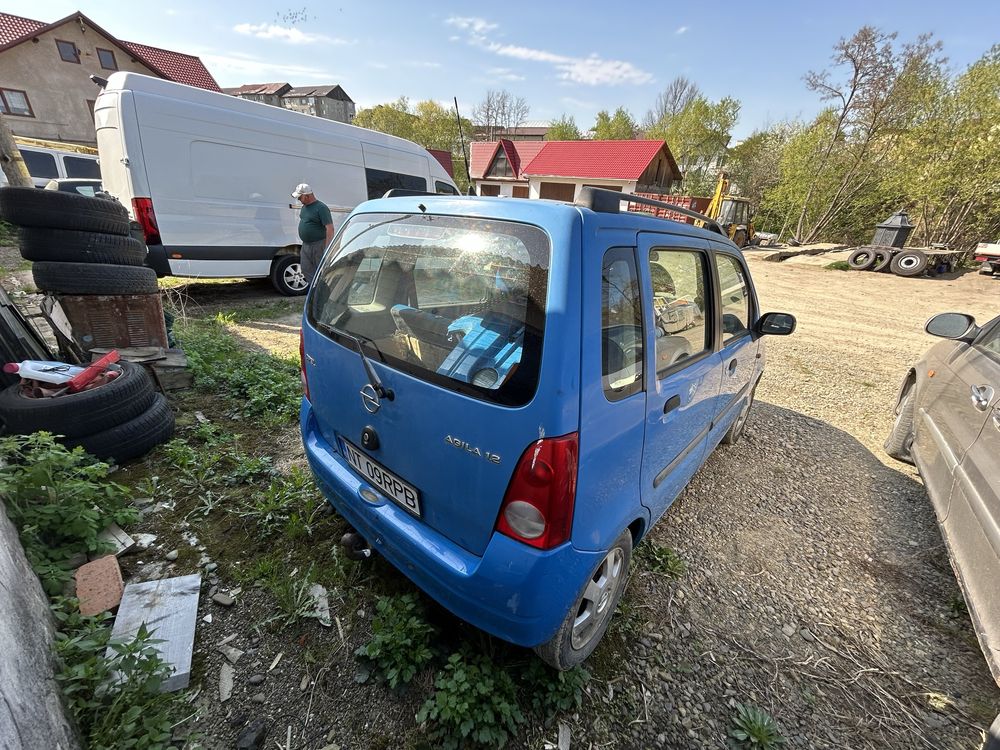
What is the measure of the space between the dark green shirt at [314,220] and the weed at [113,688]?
5.55 metres

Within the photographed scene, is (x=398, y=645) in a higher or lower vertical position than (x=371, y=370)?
lower

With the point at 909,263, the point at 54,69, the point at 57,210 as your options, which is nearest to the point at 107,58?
the point at 54,69

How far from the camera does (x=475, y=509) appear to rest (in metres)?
1.47

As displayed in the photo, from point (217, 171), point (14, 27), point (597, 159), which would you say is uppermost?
point (14, 27)

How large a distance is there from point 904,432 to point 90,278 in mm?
6844

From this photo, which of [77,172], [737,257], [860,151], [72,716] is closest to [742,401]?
[737,257]

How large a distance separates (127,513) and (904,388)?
596 centimetres

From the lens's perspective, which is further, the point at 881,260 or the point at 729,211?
the point at 729,211

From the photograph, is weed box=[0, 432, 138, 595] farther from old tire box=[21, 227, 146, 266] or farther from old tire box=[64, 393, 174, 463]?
old tire box=[21, 227, 146, 266]

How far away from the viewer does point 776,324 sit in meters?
2.94

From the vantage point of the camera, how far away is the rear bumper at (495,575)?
4.56ft

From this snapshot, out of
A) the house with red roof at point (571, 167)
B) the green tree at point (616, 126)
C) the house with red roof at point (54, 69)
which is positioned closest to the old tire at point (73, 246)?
the house with red roof at point (571, 167)

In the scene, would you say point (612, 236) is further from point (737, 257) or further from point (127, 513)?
point (127, 513)

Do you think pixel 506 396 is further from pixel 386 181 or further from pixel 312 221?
pixel 386 181
